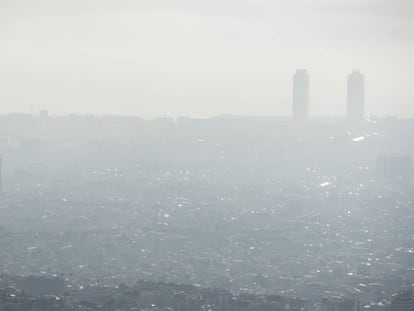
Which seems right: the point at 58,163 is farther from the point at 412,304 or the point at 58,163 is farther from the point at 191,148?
the point at 412,304

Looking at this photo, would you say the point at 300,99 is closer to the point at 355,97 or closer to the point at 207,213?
the point at 355,97

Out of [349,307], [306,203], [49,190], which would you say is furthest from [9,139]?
[349,307]

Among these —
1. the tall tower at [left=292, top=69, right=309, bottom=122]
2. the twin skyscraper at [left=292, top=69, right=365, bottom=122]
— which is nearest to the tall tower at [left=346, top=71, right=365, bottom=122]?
the twin skyscraper at [left=292, top=69, right=365, bottom=122]

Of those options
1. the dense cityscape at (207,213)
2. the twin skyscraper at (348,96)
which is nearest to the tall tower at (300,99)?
the twin skyscraper at (348,96)

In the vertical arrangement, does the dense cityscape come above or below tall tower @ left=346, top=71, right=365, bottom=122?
below

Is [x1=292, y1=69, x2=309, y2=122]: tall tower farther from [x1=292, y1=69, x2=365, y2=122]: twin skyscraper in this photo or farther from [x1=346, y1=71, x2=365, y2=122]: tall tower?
[x1=346, y1=71, x2=365, y2=122]: tall tower

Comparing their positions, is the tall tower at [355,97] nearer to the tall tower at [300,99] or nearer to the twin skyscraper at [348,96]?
the twin skyscraper at [348,96]
